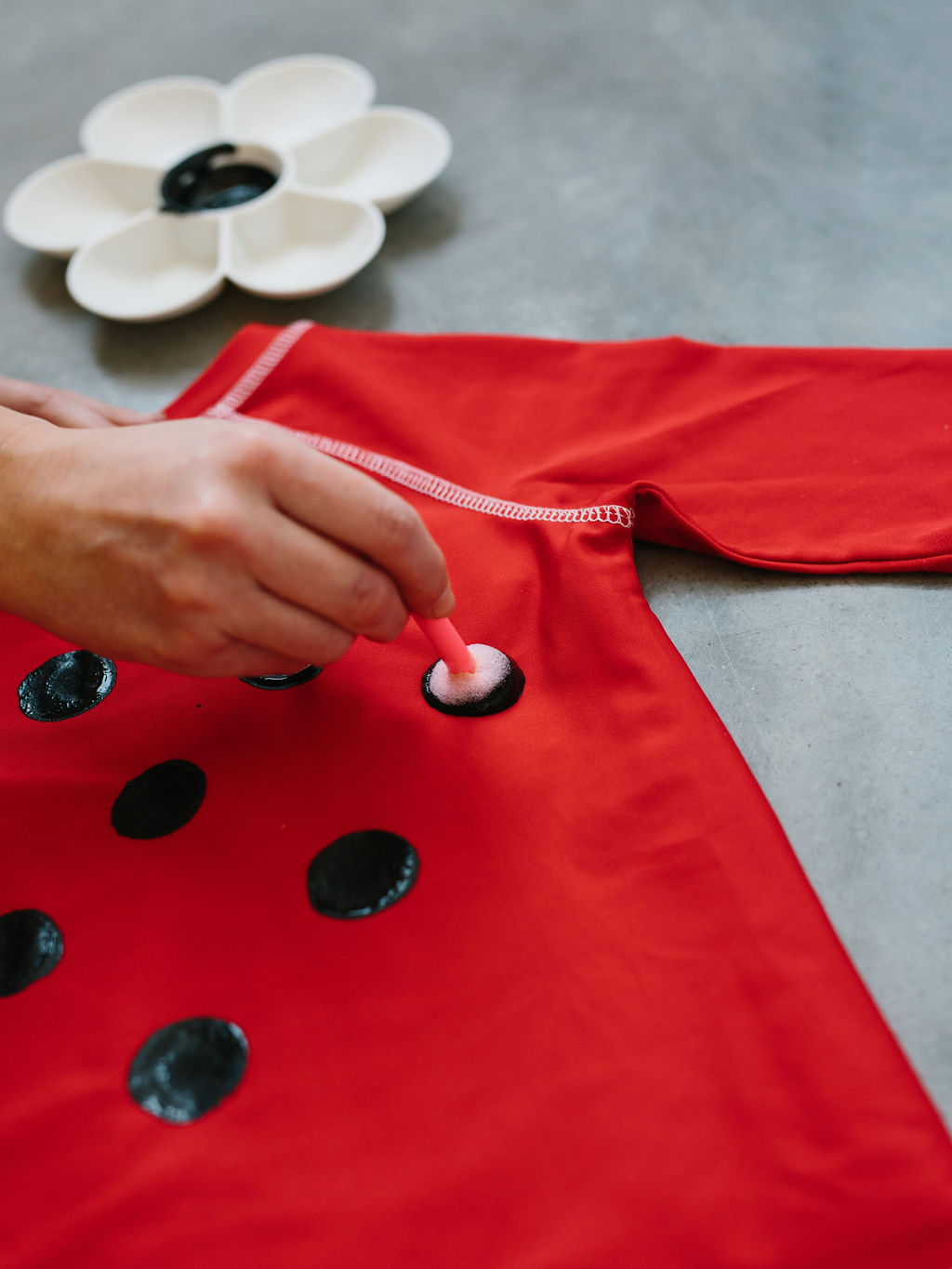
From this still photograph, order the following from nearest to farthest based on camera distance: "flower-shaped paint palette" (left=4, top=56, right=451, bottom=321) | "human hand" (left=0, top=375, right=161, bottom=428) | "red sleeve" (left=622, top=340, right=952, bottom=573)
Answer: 1. "red sleeve" (left=622, top=340, right=952, bottom=573)
2. "human hand" (left=0, top=375, right=161, bottom=428)
3. "flower-shaped paint palette" (left=4, top=56, right=451, bottom=321)

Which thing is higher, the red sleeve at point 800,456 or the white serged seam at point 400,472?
the white serged seam at point 400,472

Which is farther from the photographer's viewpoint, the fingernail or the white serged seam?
the white serged seam

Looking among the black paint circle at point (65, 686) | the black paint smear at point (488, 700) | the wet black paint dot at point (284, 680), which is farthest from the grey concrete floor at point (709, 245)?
the black paint circle at point (65, 686)

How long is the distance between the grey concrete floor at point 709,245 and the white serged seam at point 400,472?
72mm

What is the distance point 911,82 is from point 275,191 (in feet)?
2.28

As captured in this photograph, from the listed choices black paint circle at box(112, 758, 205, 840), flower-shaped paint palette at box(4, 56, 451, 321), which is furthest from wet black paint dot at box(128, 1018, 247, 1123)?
flower-shaped paint palette at box(4, 56, 451, 321)

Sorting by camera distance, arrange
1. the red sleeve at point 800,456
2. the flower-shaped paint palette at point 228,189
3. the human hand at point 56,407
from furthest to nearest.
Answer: the flower-shaped paint palette at point 228,189 → the human hand at point 56,407 → the red sleeve at point 800,456

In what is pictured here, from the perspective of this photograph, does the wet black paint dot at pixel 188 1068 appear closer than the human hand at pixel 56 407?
Yes

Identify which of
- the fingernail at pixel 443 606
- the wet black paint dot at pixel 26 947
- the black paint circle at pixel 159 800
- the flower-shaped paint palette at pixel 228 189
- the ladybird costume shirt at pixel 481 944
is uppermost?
the flower-shaped paint palette at pixel 228 189

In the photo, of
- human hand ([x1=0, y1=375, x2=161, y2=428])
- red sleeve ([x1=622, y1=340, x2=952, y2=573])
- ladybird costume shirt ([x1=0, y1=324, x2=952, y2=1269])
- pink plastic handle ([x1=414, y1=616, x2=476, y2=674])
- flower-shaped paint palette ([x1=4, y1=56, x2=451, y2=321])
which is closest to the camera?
ladybird costume shirt ([x1=0, y1=324, x2=952, y2=1269])

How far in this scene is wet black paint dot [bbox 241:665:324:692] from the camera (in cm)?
62

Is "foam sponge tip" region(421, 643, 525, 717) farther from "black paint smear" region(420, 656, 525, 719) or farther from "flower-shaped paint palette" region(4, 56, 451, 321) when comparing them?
"flower-shaped paint palette" region(4, 56, 451, 321)

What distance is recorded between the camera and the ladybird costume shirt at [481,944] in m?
0.44

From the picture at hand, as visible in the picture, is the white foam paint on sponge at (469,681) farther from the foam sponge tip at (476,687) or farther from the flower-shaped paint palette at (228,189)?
the flower-shaped paint palette at (228,189)
